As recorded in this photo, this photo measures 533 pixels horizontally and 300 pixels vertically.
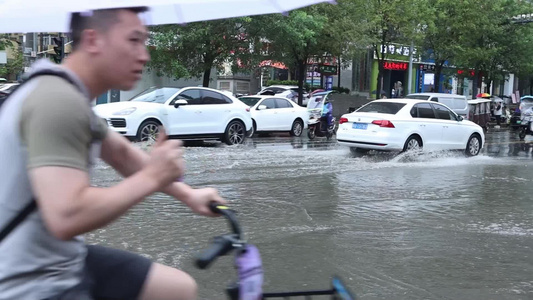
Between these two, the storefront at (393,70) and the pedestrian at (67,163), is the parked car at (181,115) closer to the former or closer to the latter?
the pedestrian at (67,163)

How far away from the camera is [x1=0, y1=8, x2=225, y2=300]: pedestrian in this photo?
1677mm

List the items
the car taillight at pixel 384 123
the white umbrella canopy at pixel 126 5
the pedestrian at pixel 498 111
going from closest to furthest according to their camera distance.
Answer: the white umbrella canopy at pixel 126 5, the car taillight at pixel 384 123, the pedestrian at pixel 498 111

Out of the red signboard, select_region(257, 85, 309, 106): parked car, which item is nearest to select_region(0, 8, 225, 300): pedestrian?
select_region(257, 85, 309, 106): parked car

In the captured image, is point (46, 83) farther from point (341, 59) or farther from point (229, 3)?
point (341, 59)

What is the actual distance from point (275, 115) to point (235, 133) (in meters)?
4.49

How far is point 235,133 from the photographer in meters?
17.5

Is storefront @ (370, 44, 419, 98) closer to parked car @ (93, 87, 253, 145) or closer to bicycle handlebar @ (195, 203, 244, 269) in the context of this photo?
parked car @ (93, 87, 253, 145)

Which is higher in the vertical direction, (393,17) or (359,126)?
(393,17)

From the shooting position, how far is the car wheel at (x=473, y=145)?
16.9m

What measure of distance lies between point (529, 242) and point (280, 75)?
47848mm

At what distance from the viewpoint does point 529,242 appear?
6668 mm

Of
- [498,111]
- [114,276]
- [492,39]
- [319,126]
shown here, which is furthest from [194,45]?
[114,276]

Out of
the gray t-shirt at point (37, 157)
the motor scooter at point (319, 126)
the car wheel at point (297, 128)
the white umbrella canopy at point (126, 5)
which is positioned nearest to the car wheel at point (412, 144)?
the motor scooter at point (319, 126)

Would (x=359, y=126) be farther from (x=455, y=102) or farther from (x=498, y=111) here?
(x=498, y=111)
